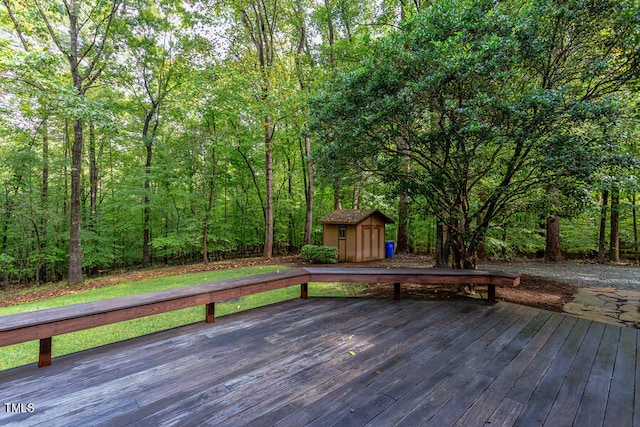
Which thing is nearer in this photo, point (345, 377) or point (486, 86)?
point (345, 377)

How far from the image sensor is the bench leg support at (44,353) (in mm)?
2236

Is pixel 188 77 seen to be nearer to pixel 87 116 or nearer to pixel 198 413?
pixel 87 116

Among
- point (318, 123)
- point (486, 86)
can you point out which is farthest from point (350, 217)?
point (486, 86)

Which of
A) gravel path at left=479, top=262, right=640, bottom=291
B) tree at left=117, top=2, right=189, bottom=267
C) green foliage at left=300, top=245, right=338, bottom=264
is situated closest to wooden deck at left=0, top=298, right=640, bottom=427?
gravel path at left=479, top=262, right=640, bottom=291

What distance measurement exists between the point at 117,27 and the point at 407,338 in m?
12.4

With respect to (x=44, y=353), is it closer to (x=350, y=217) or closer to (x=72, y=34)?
(x=350, y=217)

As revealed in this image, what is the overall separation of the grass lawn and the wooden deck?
1.38 metres

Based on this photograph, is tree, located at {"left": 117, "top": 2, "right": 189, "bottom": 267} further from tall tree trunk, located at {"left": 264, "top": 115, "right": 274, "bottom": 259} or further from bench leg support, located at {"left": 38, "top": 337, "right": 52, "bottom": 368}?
bench leg support, located at {"left": 38, "top": 337, "right": 52, "bottom": 368}

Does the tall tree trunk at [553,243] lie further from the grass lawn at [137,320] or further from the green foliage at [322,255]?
the grass lawn at [137,320]

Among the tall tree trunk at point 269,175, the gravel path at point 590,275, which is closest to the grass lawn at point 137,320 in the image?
the tall tree trunk at point 269,175

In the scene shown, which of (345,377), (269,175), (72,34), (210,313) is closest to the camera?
(345,377)

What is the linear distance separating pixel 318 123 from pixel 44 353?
4.24 meters

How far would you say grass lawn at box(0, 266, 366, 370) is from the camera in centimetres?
343

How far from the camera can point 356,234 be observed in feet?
31.0
